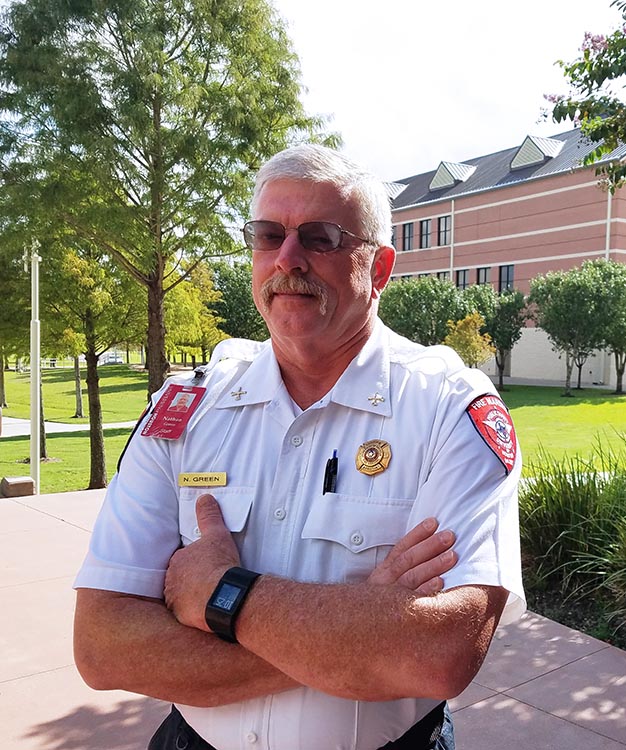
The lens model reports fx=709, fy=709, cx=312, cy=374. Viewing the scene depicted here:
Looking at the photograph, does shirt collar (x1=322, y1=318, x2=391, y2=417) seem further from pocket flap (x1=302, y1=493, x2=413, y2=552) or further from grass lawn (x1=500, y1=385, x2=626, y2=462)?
grass lawn (x1=500, y1=385, x2=626, y2=462)

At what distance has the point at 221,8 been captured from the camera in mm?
10430

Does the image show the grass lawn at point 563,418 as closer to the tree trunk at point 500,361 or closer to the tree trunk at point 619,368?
the tree trunk at point 619,368

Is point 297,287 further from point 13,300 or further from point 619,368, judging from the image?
point 619,368

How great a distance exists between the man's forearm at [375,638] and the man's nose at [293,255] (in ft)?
2.70

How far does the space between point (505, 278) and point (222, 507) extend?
51533 mm

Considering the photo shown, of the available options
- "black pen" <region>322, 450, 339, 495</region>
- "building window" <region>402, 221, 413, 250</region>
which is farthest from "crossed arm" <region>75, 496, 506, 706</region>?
"building window" <region>402, 221, 413, 250</region>

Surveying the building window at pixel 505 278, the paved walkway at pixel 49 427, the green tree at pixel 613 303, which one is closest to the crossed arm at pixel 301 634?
the paved walkway at pixel 49 427

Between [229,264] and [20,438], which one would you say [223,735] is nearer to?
[229,264]

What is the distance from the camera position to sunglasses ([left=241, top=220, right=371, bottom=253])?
73.0 inches

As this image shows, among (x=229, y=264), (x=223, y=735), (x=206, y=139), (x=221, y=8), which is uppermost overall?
(x=221, y=8)

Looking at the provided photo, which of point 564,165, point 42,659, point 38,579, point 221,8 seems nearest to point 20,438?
point 221,8

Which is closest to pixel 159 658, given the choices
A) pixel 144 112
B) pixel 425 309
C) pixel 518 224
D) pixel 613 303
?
pixel 144 112

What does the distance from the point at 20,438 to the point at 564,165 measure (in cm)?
3769

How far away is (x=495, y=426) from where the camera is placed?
1.75 metres
